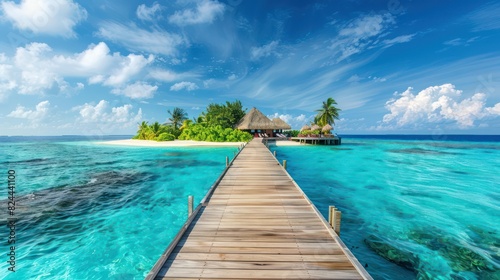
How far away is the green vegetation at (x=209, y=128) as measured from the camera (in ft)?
131

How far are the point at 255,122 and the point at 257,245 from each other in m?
39.1

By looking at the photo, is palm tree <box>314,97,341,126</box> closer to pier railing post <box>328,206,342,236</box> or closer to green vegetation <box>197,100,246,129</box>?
green vegetation <box>197,100,246,129</box>

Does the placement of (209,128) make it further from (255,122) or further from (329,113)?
(329,113)

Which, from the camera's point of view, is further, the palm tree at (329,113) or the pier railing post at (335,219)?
the palm tree at (329,113)

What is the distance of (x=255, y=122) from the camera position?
4281cm

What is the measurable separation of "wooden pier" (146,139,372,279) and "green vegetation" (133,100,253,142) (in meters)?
33.2

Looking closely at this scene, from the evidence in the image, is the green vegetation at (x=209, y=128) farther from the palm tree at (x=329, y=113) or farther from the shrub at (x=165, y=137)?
the palm tree at (x=329, y=113)

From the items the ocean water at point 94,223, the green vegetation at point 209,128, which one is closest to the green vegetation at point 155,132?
the green vegetation at point 209,128

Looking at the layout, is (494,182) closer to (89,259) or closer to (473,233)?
(473,233)

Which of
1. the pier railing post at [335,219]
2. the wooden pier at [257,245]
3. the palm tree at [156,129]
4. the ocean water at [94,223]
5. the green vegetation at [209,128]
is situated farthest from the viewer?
the palm tree at [156,129]

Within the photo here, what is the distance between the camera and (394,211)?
31.6ft

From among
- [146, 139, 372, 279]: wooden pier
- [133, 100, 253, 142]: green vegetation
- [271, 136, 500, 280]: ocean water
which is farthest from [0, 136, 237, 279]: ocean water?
[133, 100, 253, 142]: green vegetation

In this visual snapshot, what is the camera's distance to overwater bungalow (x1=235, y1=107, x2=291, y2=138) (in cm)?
4212

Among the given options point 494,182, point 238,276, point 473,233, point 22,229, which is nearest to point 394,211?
point 473,233
